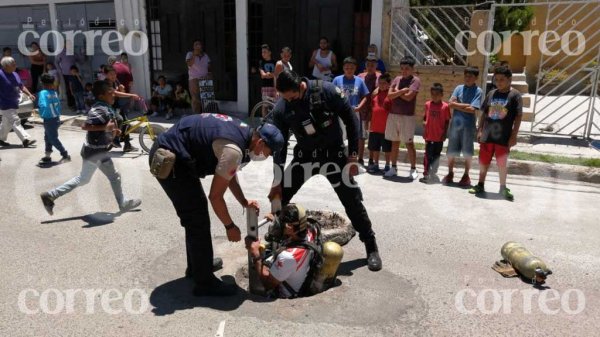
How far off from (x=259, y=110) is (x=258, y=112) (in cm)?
11

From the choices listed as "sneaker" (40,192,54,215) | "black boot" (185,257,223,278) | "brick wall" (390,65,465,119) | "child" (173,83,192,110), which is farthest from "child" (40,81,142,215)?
"child" (173,83,192,110)

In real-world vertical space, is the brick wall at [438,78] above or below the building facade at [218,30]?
below

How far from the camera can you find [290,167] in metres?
4.61

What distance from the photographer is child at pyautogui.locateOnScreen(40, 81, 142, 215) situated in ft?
18.7

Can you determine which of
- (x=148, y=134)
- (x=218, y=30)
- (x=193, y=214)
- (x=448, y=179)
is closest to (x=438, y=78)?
(x=448, y=179)

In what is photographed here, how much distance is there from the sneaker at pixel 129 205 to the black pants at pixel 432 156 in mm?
4124

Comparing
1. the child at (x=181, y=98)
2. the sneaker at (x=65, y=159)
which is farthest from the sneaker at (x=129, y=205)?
the child at (x=181, y=98)

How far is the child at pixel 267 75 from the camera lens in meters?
10.5

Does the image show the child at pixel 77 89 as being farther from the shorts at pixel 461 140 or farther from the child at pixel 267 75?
the shorts at pixel 461 140

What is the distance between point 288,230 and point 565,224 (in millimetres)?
3495

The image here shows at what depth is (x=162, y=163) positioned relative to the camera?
11.6 feet

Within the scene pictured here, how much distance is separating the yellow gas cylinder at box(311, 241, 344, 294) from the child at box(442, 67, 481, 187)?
11.8 ft

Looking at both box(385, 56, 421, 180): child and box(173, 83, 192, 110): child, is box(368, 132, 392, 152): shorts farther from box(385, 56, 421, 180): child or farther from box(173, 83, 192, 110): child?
box(173, 83, 192, 110): child

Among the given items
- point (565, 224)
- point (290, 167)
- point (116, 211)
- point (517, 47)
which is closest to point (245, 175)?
point (116, 211)
